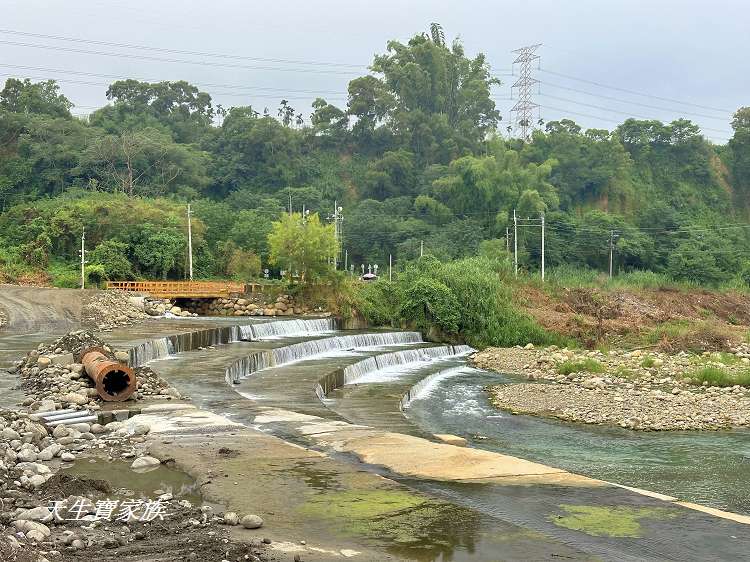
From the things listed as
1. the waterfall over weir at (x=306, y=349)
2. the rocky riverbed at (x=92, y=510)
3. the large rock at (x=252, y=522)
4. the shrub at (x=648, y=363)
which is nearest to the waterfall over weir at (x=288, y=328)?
the waterfall over weir at (x=306, y=349)

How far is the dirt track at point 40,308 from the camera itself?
29.5 metres

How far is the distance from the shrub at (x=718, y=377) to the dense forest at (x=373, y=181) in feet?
97.5

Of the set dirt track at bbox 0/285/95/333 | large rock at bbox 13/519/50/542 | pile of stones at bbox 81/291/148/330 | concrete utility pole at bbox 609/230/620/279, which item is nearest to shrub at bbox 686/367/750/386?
large rock at bbox 13/519/50/542

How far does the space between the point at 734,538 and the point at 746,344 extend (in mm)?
27444

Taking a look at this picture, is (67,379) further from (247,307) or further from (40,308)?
(247,307)

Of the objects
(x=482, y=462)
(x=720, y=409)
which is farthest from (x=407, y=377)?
(x=482, y=462)

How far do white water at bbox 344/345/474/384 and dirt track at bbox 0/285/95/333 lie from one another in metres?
12.6

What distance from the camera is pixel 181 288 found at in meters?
39.4

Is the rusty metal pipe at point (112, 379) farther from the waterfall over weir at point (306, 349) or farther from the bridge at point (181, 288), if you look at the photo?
the bridge at point (181, 288)

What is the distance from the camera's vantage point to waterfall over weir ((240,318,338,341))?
28.8 m

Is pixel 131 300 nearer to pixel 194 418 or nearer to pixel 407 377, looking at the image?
pixel 407 377

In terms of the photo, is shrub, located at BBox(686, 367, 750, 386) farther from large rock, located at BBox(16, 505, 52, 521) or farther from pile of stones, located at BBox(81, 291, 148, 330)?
pile of stones, located at BBox(81, 291, 148, 330)

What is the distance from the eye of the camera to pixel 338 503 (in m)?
8.26

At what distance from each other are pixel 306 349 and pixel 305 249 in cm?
1340
